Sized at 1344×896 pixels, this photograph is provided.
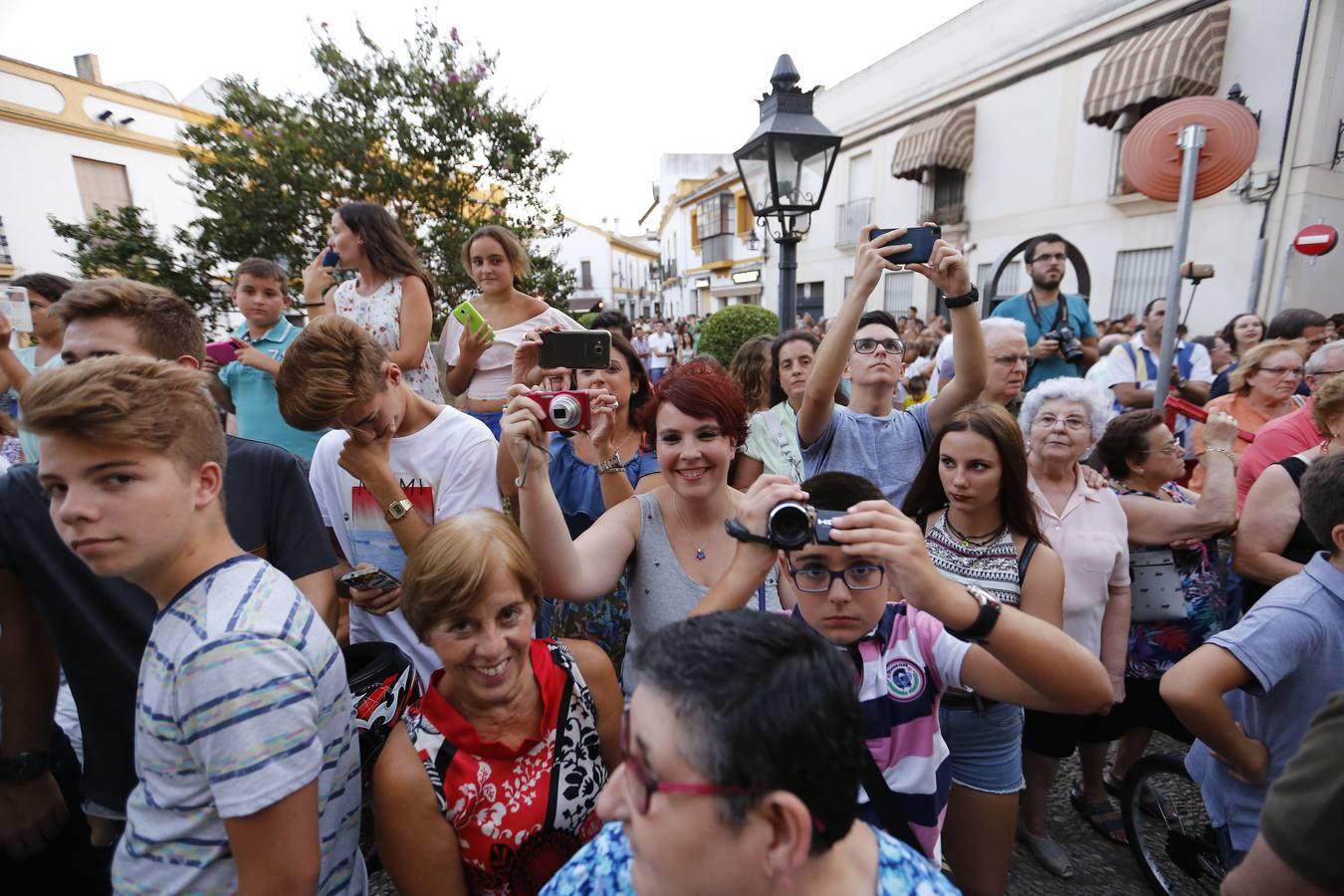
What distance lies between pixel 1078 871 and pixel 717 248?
3166cm

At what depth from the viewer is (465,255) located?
3.87 meters

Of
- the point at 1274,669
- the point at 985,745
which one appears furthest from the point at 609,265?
the point at 1274,669

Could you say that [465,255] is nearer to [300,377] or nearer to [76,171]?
[300,377]

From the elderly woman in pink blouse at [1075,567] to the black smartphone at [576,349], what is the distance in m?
1.90

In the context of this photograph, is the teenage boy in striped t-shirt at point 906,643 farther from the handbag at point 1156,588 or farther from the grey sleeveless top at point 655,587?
the handbag at point 1156,588

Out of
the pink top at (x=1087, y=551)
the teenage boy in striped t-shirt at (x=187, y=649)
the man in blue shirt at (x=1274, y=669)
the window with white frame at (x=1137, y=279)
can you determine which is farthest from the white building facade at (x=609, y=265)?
the teenage boy in striped t-shirt at (x=187, y=649)

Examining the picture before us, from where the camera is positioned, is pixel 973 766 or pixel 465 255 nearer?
pixel 973 766

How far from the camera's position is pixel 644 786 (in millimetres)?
938

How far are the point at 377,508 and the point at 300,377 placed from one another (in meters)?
0.56

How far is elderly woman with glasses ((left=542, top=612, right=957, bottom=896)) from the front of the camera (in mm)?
889

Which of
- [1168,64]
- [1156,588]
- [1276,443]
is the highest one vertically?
[1168,64]

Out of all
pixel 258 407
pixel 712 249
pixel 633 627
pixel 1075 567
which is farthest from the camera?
pixel 712 249

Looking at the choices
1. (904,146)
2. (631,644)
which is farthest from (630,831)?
(904,146)

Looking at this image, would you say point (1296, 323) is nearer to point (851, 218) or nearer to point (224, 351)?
point (224, 351)
